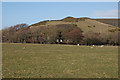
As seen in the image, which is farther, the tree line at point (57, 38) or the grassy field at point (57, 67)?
the tree line at point (57, 38)

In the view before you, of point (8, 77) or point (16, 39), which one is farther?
point (16, 39)

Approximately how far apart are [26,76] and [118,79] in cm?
480

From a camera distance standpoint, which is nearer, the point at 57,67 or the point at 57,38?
the point at 57,67

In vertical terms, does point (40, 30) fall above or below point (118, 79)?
above

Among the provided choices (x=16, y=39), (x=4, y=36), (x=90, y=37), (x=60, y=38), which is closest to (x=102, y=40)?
(x=90, y=37)

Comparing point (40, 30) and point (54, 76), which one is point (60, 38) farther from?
point (54, 76)

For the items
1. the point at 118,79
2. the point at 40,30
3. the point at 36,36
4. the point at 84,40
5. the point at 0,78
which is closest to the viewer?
the point at 0,78

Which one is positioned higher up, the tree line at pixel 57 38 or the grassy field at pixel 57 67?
the tree line at pixel 57 38

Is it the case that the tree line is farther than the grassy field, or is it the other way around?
the tree line

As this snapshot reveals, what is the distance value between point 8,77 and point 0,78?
0.40 meters

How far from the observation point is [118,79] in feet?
28.3

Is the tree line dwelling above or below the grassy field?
above

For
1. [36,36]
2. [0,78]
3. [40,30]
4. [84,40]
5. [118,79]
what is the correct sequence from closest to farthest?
[0,78] < [118,79] < [84,40] < [36,36] < [40,30]

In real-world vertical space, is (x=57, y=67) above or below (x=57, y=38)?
below
